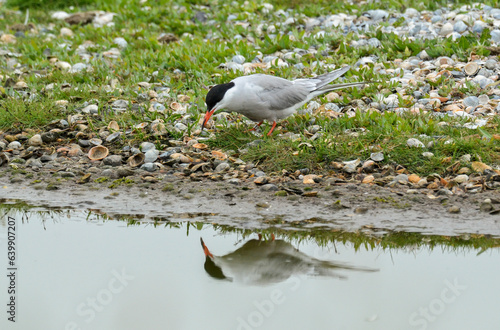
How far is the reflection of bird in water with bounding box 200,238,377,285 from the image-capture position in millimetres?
4223

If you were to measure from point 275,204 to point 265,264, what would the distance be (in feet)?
3.54

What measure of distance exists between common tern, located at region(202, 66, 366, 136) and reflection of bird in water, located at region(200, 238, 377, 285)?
1.96 m

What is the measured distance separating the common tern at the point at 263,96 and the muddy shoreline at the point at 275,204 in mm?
882

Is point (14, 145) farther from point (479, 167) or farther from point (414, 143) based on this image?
point (479, 167)

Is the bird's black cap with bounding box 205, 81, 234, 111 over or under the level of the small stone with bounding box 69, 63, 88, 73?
under

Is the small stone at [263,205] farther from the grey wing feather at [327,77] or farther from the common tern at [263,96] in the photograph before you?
the grey wing feather at [327,77]

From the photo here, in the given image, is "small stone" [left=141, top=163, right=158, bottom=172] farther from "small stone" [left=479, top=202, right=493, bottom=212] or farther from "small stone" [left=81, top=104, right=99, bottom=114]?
"small stone" [left=479, top=202, right=493, bottom=212]

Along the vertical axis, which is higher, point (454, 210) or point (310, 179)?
point (310, 179)

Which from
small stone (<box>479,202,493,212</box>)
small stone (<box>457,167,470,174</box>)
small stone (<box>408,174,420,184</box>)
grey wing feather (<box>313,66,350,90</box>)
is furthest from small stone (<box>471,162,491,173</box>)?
grey wing feather (<box>313,66,350,90</box>)

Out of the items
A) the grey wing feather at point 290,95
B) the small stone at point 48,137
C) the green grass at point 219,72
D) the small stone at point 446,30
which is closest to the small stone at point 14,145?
the small stone at point 48,137

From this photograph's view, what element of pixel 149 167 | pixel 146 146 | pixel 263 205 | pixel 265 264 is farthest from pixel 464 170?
pixel 146 146

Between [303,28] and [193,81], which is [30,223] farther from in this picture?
[303,28]

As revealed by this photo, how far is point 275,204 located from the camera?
543 cm

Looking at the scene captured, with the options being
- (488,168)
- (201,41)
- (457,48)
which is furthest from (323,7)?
(488,168)
